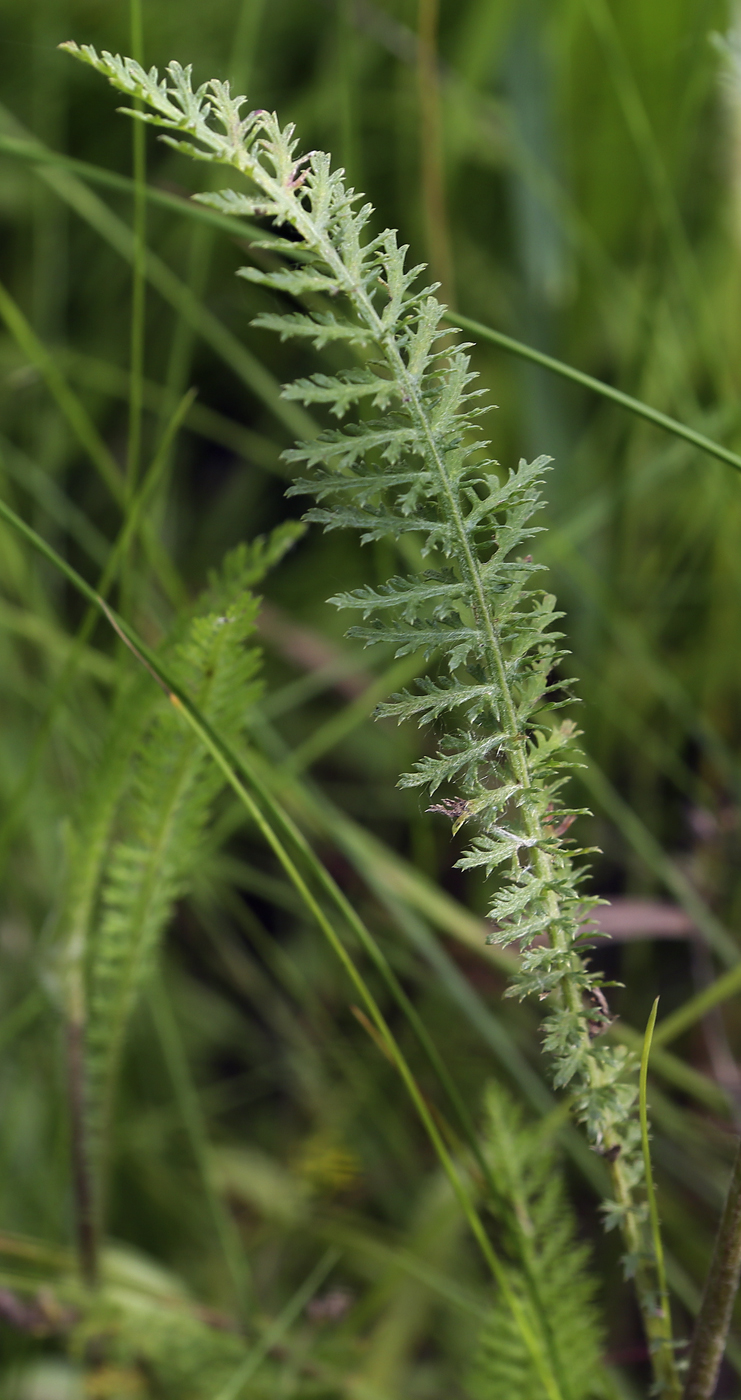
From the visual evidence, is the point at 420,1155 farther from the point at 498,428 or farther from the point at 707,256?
the point at 707,256

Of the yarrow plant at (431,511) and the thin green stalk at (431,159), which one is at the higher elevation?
the thin green stalk at (431,159)

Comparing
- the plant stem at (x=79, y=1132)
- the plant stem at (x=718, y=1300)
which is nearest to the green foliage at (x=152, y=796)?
the plant stem at (x=79, y=1132)

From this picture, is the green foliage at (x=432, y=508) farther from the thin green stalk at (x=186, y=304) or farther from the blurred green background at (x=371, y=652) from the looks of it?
the thin green stalk at (x=186, y=304)

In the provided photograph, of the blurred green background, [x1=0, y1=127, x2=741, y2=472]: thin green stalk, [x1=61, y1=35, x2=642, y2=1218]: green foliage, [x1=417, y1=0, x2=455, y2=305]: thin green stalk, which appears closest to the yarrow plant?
[x1=61, y1=35, x2=642, y2=1218]: green foliage

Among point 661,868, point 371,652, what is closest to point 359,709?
point 371,652

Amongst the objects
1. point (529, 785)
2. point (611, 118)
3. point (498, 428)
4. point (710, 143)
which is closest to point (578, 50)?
point (611, 118)

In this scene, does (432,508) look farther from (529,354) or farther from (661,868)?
A: (661,868)
